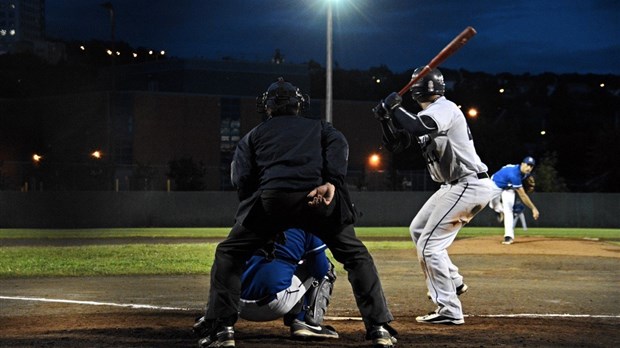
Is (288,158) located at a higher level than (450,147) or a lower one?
lower

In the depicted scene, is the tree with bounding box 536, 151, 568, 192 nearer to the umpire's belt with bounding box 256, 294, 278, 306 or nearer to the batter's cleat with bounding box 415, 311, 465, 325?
the batter's cleat with bounding box 415, 311, 465, 325

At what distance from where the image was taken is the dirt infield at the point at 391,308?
23.1 feet

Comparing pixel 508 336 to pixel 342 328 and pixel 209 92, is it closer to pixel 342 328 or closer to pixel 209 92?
pixel 342 328

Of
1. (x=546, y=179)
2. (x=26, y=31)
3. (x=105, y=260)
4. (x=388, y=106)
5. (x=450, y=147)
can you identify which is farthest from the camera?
(x=26, y=31)

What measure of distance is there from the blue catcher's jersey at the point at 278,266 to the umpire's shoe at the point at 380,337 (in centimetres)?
73

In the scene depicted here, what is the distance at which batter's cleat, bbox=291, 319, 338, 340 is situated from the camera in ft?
22.9

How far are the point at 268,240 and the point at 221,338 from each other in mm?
764

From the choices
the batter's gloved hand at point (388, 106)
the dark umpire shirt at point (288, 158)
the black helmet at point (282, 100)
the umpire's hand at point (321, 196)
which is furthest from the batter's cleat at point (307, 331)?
the batter's gloved hand at point (388, 106)

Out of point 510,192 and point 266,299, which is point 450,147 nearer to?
point 266,299

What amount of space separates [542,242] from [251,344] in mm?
14170

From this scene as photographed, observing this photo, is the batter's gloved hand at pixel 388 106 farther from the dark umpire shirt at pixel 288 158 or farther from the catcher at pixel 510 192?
the catcher at pixel 510 192

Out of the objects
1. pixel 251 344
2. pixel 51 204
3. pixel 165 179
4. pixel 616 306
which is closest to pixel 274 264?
pixel 251 344

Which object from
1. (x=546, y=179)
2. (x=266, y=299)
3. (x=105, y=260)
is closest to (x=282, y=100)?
(x=266, y=299)

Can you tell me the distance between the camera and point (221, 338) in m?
6.50
